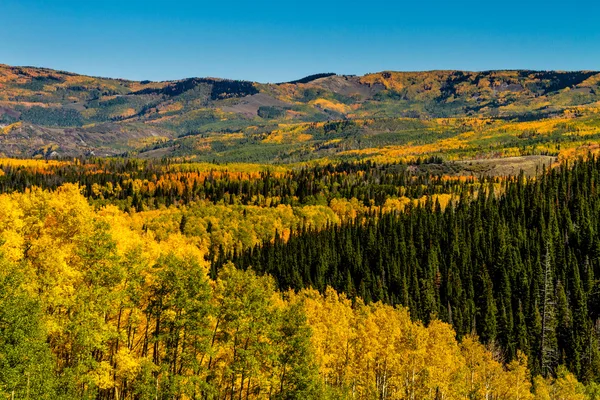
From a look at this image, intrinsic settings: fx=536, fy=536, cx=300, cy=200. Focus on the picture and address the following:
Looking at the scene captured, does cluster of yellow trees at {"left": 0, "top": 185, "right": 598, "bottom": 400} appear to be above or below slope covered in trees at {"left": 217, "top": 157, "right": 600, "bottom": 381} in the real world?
above

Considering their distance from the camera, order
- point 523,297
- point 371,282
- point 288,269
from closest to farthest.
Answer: point 523,297 → point 371,282 → point 288,269

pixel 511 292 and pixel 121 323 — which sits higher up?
pixel 121 323

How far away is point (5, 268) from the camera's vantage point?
130 ft

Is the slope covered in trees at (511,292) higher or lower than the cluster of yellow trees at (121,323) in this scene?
lower

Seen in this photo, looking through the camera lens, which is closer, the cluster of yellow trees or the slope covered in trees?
the cluster of yellow trees

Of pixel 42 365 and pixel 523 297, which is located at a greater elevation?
pixel 42 365

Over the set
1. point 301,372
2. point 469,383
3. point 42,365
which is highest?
point 42,365

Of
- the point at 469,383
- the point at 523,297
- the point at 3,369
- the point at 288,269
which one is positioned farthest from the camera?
the point at 288,269

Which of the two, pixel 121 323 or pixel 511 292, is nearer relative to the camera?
pixel 121 323

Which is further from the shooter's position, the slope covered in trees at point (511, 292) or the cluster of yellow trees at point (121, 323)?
the slope covered in trees at point (511, 292)

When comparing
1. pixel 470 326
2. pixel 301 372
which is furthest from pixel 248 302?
pixel 470 326

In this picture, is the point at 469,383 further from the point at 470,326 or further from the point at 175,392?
the point at 175,392

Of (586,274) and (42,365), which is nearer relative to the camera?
(42,365)

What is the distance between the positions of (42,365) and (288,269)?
163 metres
